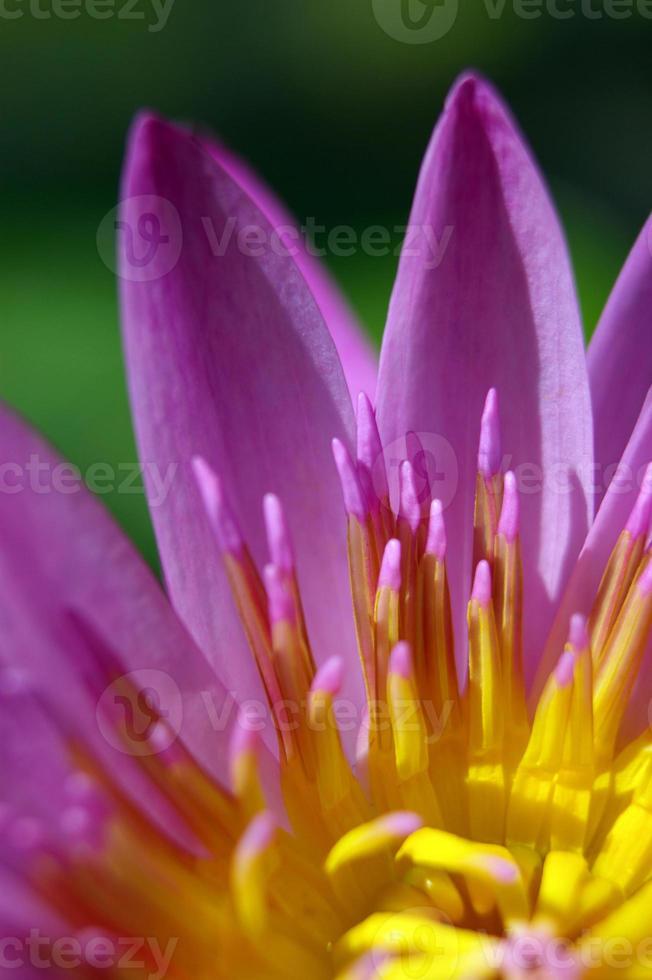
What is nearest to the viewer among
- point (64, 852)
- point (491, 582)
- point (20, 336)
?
point (64, 852)

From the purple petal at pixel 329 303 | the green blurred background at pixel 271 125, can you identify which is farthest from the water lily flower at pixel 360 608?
the green blurred background at pixel 271 125

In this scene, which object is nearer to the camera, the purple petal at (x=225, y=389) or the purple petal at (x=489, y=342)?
the purple petal at (x=225, y=389)

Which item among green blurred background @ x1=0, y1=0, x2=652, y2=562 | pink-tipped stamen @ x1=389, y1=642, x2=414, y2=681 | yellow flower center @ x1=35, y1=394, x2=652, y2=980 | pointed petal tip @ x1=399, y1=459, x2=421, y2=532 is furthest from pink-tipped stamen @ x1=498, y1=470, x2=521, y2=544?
green blurred background @ x1=0, y1=0, x2=652, y2=562

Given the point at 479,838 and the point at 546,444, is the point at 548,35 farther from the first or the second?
the point at 479,838

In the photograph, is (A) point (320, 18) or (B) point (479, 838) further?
(A) point (320, 18)

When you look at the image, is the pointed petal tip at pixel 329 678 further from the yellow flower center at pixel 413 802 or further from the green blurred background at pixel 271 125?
the green blurred background at pixel 271 125

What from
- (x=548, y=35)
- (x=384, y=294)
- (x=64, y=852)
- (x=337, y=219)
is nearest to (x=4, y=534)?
(x=64, y=852)
